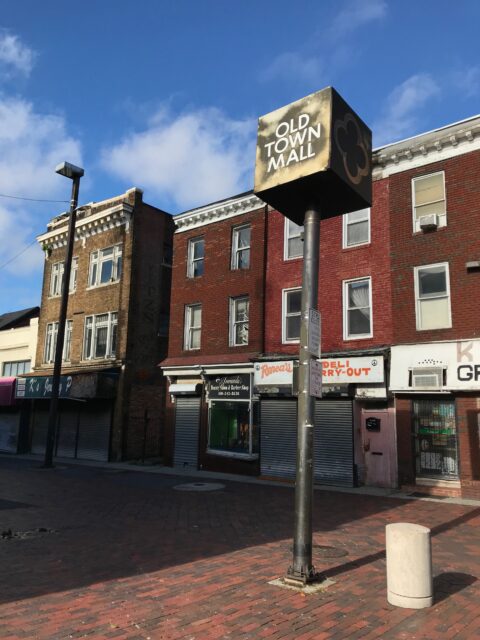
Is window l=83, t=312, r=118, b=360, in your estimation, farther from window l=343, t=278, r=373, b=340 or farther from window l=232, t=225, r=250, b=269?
window l=343, t=278, r=373, b=340

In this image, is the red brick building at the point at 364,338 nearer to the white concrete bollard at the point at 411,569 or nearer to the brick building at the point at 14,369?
the white concrete bollard at the point at 411,569

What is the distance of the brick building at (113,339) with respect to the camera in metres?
24.1

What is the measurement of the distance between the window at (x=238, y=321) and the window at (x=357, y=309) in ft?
14.2

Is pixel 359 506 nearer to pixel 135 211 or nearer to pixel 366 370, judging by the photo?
pixel 366 370

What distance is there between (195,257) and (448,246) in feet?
36.0

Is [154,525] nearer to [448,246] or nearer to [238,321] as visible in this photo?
[448,246]

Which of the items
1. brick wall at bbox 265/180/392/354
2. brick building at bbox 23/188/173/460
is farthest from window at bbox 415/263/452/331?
brick building at bbox 23/188/173/460

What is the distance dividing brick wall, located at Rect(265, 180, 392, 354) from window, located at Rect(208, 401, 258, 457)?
261 centimetres

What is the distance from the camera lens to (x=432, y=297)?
50.3 feet

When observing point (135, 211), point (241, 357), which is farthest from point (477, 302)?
point (135, 211)

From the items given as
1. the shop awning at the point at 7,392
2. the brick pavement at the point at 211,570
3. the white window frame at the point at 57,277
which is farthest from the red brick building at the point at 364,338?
the shop awning at the point at 7,392

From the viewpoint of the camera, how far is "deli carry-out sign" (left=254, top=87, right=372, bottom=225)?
6.71 metres

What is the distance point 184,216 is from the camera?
901 inches

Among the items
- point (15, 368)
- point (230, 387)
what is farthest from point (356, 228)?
point (15, 368)
